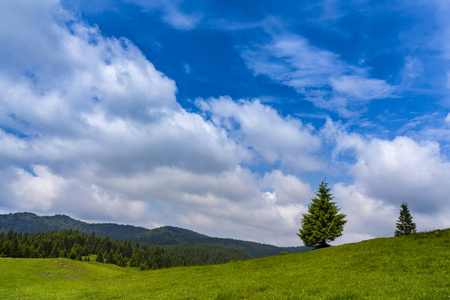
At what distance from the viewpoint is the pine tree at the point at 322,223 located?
5297cm

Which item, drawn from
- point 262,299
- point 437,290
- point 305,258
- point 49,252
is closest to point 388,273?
point 437,290

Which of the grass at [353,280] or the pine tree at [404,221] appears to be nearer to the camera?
the grass at [353,280]

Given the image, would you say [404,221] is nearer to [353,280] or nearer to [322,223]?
[322,223]

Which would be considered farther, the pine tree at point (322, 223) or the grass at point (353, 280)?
the pine tree at point (322, 223)

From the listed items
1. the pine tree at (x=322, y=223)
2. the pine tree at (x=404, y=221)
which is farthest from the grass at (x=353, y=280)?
the pine tree at (x=404, y=221)

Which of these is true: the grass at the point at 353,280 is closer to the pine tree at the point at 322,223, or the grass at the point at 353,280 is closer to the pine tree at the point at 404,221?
the pine tree at the point at 322,223

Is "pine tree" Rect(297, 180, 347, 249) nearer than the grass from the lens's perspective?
No

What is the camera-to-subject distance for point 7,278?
43969 millimetres

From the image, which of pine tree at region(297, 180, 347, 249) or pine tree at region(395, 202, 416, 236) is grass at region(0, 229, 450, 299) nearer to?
pine tree at region(297, 180, 347, 249)

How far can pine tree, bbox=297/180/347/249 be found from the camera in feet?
174

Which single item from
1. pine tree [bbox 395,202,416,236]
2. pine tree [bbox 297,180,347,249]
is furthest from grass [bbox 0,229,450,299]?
pine tree [bbox 395,202,416,236]

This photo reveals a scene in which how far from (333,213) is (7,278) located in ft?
219

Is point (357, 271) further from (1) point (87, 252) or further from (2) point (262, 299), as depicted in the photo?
(1) point (87, 252)

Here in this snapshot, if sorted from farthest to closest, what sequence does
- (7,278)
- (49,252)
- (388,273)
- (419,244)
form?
(49,252) → (7,278) → (419,244) → (388,273)
